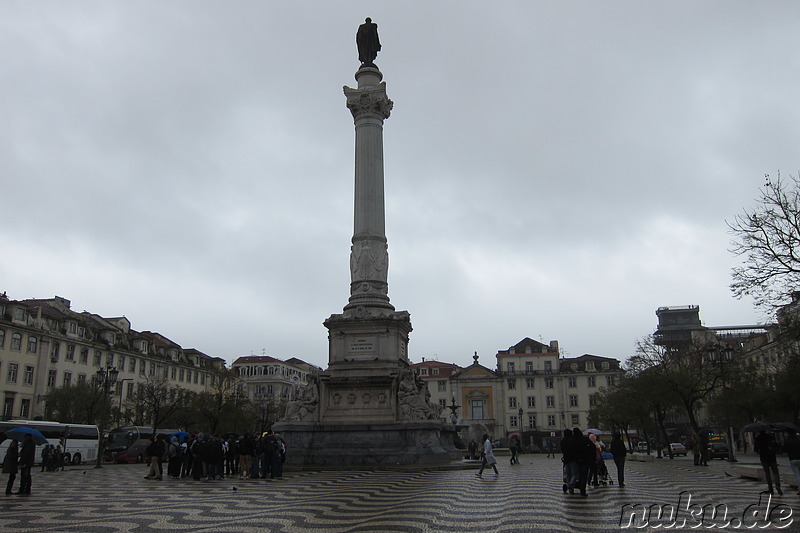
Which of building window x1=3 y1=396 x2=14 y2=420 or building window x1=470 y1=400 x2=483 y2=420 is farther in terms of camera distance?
building window x1=470 y1=400 x2=483 y2=420

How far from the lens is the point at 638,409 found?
48750mm

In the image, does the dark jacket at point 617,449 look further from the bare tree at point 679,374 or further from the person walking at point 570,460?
the bare tree at point 679,374

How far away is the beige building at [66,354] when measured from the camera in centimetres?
5328

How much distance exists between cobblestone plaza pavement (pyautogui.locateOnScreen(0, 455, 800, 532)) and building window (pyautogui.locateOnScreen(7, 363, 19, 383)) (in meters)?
39.7

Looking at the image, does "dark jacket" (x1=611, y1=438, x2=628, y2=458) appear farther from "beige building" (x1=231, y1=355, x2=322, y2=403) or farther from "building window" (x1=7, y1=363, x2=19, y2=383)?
"beige building" (x1=231, y1=355, x2=322, y2=403)

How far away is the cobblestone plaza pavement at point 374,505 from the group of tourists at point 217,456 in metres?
1.69

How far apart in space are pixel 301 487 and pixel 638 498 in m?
8.24

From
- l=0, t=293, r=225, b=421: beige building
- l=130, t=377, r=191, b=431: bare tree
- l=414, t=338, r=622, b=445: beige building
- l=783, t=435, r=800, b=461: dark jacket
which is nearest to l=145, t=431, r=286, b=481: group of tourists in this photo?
l=783, t=435, r=800, b=461: dark jacket

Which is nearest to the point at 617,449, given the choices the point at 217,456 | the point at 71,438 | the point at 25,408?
the point at 217,456

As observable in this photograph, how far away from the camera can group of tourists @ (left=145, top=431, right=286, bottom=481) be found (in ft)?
69.9

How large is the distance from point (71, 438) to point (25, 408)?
1567 cm

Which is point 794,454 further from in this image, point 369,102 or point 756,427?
point 369,102

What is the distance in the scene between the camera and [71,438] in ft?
138

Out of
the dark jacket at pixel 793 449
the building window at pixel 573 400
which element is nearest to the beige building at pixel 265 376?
the building window at pixel 573 400
